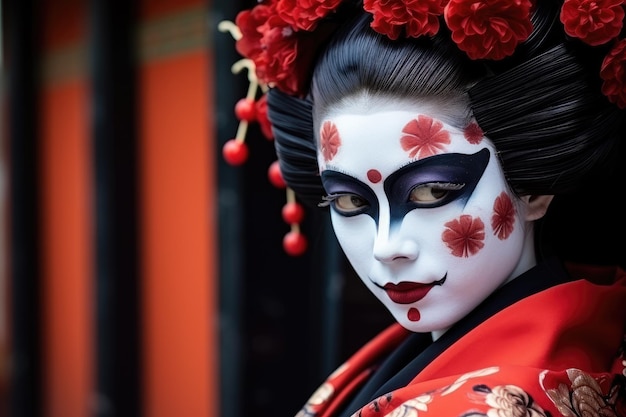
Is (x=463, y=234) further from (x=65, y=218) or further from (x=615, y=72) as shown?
(x=65, y=218)

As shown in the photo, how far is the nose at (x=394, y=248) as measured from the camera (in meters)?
1.10

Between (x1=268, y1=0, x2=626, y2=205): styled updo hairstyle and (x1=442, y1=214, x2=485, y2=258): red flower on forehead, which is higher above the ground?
(x1=268, y1=0, x2=626, y2=205): styled updo hairstyle

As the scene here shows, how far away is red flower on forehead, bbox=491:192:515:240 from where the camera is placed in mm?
1119

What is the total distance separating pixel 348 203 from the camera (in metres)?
1.19

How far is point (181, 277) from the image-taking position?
10.00 feet

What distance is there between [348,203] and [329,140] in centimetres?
9

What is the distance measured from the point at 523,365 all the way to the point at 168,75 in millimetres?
2259

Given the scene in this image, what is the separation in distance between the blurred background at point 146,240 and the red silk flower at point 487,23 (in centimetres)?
69

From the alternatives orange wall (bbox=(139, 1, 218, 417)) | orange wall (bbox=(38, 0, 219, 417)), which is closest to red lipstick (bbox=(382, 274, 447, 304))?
orange wall (bbox=(38, 0, 219, 417))

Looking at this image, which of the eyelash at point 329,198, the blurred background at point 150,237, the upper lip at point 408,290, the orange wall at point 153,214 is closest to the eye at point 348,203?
the eyelash at point 329,198

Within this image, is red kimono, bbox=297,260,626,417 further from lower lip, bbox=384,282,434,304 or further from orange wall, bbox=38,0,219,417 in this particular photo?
orange wall, bbox=38,0,219,417

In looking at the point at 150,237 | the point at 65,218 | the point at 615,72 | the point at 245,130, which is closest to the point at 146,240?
the point at 150,237

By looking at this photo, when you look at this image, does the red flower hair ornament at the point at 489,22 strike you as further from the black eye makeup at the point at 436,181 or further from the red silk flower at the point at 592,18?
the black eye makeup at the point at 436,181

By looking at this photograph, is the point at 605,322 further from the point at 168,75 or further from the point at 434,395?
the point at 168,75
